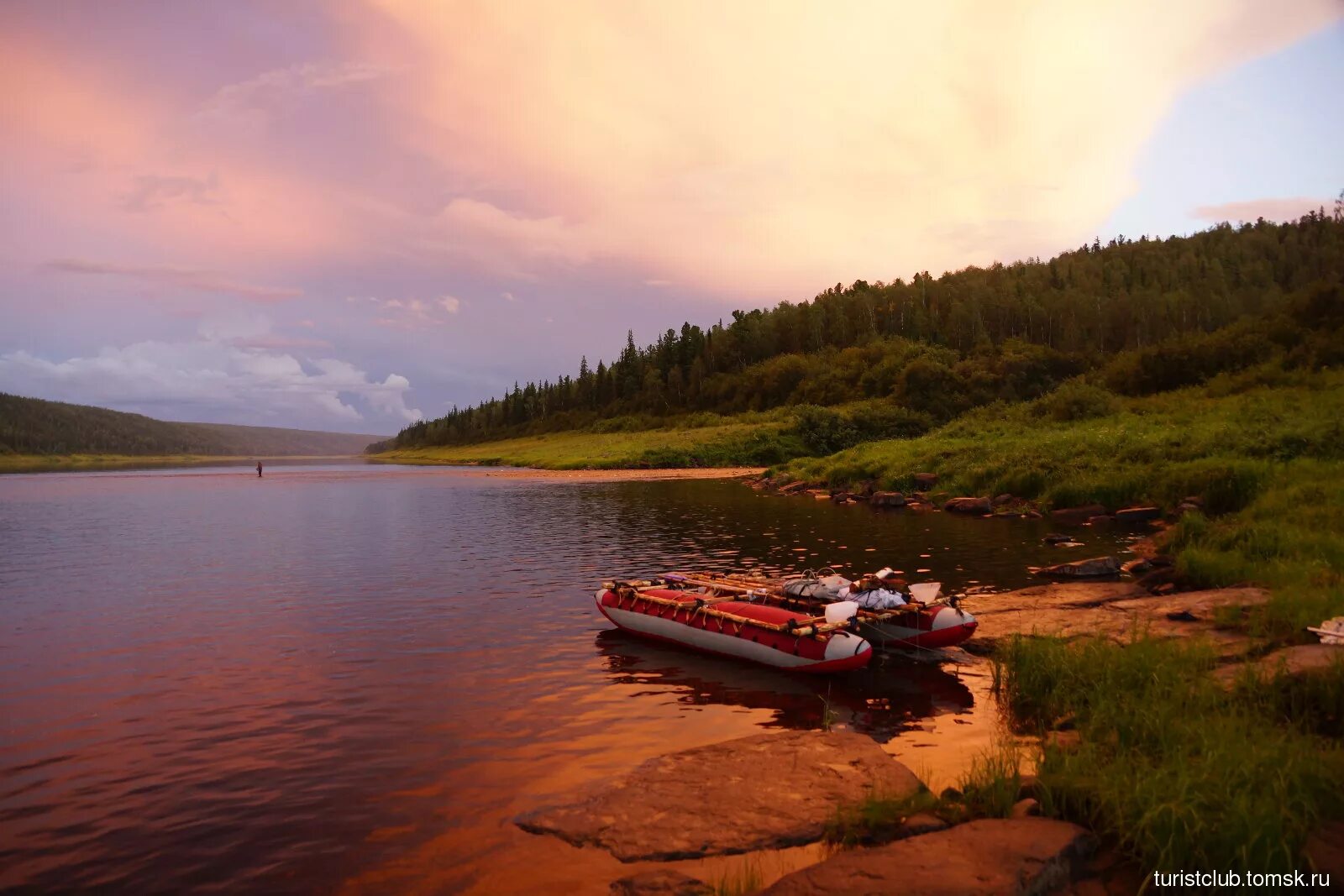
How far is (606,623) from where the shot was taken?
22.1m

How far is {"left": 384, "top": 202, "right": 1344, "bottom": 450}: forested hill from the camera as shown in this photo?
321 ft

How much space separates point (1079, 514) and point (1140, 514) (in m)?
2.92

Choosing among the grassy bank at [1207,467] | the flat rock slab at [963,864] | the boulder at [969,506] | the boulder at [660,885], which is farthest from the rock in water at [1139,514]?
the boulder at [660,885]

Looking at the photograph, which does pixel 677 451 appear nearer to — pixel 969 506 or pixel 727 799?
pixel 969 506

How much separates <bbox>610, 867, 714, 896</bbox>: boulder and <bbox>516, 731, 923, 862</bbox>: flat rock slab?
57 cm

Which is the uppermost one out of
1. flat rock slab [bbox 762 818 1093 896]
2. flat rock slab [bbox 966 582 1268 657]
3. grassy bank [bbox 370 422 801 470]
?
grassy bank [bbox 370 422 801 470]

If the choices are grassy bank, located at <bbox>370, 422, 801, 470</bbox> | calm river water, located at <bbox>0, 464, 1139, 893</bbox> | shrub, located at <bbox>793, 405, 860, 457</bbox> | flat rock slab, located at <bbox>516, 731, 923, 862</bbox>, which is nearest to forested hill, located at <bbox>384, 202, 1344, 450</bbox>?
shrub, located at <bbox>793, 405, 860, 457</bbox>

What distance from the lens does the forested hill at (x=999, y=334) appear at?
97900 millimetres

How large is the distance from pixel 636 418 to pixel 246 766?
151 m

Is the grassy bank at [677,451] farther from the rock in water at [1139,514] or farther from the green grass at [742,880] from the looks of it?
the green grass at [742,880]

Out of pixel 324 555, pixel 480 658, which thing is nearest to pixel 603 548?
pixel 324 555

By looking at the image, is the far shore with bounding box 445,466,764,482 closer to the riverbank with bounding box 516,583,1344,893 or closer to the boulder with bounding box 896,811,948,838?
the riverbank with bounding box 516,583,1344,893

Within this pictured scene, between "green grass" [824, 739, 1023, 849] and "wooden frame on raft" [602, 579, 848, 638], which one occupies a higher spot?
"wooden frame on raft" [602, 579, 848, 638]

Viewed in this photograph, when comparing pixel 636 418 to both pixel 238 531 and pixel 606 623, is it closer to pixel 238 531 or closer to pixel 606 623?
pixel 238 531
